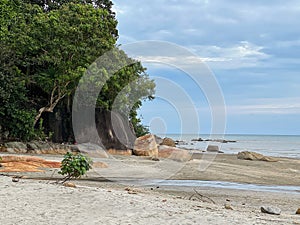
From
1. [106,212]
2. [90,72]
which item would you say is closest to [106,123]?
[90,72]

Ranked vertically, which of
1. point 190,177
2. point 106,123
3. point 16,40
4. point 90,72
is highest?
point 16,40

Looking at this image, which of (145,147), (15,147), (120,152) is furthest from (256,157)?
(15,147)

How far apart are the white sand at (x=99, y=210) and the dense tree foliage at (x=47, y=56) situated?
47.9ft

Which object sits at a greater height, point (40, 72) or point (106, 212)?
point (40, 72)

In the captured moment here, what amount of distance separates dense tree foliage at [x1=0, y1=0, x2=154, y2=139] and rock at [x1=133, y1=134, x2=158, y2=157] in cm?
321

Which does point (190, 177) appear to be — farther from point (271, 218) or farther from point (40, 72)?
point (40, 72)

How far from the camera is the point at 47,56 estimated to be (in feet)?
74.3

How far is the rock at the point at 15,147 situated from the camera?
2170cm

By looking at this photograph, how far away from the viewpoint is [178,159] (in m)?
25.5

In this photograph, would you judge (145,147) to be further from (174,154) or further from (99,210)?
(99,210)

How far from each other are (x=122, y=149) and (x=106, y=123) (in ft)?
6.74

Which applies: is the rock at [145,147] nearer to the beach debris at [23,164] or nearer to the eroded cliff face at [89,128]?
the eroded cliff face at [89,128]

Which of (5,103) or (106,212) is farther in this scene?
(5,103)

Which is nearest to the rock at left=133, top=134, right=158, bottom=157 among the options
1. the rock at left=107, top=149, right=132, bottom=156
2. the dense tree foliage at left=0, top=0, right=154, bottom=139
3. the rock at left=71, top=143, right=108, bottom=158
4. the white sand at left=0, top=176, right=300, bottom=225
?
the rock at left=107, top=149, right=132, bottom=156
